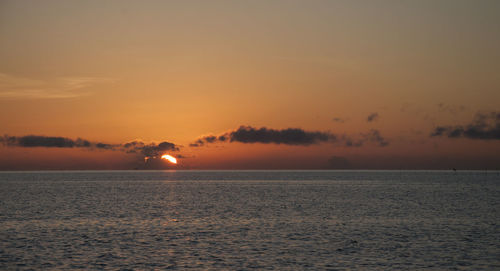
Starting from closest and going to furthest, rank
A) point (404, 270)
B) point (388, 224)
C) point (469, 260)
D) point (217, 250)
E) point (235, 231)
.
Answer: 1. point (404, 270)
2. point (469, 260)
3. point (217, 250)
4. point (235, 231)
5. point (388, 224)

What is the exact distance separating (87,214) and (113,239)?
3221 cm

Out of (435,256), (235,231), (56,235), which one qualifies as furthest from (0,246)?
(435,256)

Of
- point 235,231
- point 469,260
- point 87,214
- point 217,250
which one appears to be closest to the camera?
point 469,260

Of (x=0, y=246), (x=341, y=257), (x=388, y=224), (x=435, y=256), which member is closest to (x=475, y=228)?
(x=388, y=224)

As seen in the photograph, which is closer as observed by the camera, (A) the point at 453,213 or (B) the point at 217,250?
(B) the point at 217,250

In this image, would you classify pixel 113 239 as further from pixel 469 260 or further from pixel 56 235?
pixel 469 260

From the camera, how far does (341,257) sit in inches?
1700

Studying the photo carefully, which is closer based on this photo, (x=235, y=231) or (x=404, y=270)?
(x=404, y=270)

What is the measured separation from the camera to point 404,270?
38.3 meters

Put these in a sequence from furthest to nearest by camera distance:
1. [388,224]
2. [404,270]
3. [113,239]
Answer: [388,224], [113,239], [404,270]

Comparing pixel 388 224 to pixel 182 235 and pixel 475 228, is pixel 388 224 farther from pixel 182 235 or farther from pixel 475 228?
pixel 182 235

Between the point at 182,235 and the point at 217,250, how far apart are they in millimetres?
Result: 11058

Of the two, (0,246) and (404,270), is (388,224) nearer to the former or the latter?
(404,270)

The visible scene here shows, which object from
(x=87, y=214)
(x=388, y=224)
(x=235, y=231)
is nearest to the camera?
(x=235, y=231)
